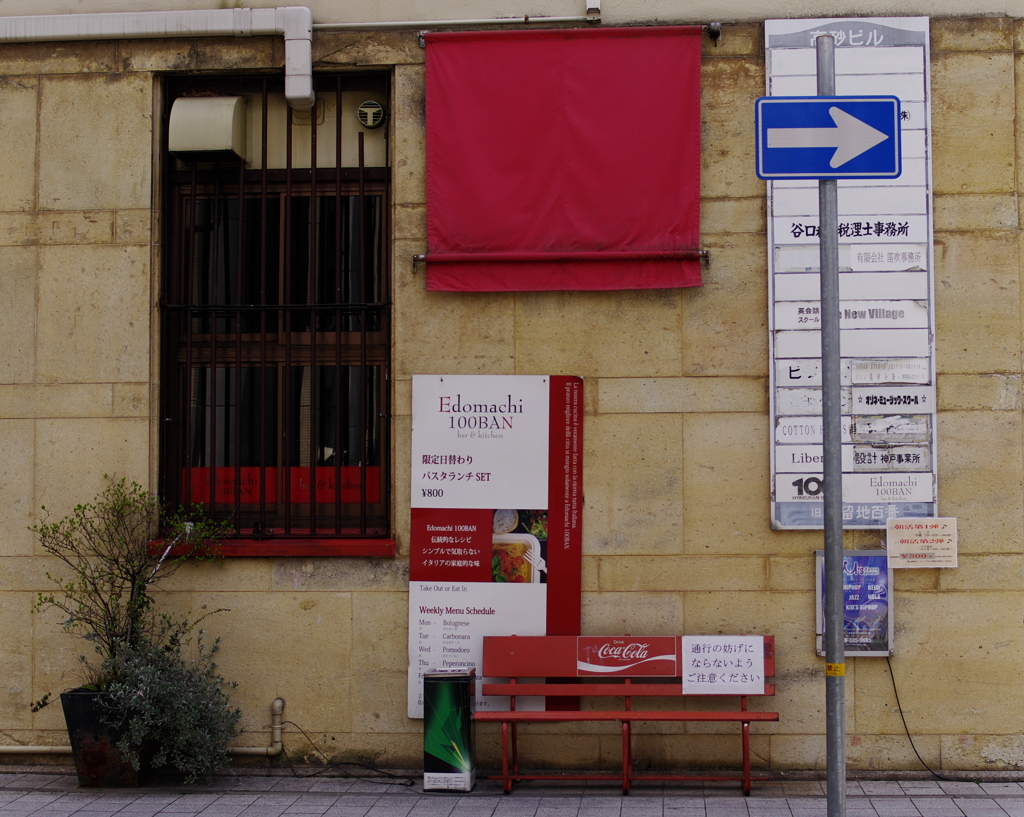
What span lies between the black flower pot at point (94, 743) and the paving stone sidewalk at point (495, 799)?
0.09 metres

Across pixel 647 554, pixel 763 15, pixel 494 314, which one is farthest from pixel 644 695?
pixel 763 15

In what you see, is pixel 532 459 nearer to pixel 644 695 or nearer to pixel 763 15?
pixel 644 695

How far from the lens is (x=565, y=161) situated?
734 centimetres

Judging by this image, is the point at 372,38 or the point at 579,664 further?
the point at 372,38

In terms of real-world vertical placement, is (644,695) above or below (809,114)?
below

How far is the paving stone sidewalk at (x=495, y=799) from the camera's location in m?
6.39

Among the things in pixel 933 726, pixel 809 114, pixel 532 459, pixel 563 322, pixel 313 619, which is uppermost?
pixel 809 114

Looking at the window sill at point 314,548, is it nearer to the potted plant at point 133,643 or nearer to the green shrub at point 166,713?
the potted plant at point 133,643

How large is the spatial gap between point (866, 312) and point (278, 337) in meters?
4.24

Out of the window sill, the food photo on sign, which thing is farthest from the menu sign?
the window sill

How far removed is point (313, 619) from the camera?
7.38m

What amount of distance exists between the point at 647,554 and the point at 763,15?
391cm

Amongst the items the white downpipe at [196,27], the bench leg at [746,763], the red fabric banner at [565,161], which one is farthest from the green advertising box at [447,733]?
the white downpipe at [196,27]

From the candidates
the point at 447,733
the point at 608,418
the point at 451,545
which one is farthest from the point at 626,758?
the point at 608,418
